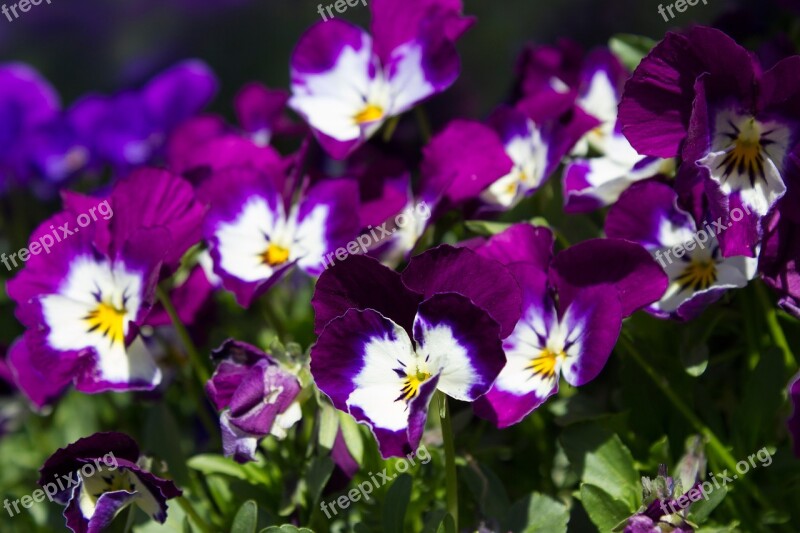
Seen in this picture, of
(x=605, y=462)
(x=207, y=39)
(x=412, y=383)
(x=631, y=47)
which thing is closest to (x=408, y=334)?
(x=412, y=383)

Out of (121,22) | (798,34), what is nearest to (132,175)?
(798,34)

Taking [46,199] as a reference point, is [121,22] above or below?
above

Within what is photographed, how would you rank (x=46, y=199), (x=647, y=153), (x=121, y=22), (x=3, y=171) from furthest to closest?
(x=121, y=22) < (x=46, y=199) < (x=3, y=171) < (x=647, y=153)

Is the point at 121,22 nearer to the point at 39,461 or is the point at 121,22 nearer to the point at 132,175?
the point at 39,461

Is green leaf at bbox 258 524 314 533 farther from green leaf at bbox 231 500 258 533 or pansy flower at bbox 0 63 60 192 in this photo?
pansy flower at bbox 0 63 60 192

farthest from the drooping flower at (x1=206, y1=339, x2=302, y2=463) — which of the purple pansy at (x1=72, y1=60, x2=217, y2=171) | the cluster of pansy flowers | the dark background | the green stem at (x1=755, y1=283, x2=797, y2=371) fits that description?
the dark background

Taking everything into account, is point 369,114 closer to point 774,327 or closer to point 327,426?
point 327,426

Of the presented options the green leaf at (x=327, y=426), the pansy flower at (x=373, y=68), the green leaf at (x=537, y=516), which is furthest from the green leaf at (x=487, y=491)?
the pansy flower at (x=373, y=68)

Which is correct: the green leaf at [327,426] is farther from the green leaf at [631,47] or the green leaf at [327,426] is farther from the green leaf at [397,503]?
the green leaf at [631,47]
